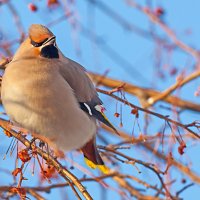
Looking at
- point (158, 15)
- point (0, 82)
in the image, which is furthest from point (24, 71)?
point (158, 15)

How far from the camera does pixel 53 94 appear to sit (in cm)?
316

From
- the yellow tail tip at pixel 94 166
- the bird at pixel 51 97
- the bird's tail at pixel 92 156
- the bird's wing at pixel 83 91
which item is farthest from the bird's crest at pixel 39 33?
the yellow tail tip at pixel 94 166

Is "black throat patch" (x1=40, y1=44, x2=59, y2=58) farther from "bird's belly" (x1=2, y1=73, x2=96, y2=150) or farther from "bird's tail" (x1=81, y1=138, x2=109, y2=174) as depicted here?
"bird's tail" (x1=81, y1=138, x2=109, y2=174)

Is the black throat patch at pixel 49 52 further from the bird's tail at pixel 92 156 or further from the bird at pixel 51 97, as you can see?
the bird's tail at pixel 92 156

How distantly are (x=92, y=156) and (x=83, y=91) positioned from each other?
0.36 m

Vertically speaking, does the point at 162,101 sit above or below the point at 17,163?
above

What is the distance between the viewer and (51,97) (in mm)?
3156

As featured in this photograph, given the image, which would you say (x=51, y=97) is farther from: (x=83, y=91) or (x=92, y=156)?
(x=92, y=156)

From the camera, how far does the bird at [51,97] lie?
10.1ft

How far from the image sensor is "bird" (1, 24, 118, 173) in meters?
3.09

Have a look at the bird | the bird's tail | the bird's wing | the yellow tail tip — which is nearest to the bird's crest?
the bird

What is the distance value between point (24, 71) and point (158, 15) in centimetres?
129

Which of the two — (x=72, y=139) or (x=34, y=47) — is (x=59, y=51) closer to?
(x=34, y=47)

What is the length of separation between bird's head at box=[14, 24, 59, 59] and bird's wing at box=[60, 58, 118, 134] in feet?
0.33
